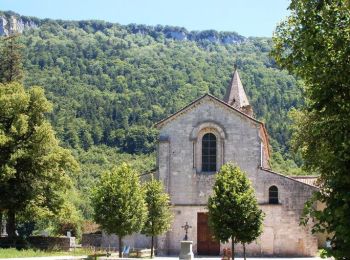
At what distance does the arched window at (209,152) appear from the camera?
43781 mm

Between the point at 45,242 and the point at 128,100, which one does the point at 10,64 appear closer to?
the point at 45,242

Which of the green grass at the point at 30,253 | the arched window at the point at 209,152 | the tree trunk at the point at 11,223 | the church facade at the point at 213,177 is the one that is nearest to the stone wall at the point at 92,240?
the green grass at the point at 30,253

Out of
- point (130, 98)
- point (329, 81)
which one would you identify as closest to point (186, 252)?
point (329, 81)

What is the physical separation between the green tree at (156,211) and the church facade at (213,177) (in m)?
3.65

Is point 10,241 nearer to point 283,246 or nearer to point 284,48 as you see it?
point 283,246

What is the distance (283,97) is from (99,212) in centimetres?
12841

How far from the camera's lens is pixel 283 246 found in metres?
41.4

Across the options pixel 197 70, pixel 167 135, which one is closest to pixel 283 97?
pixel 197 70

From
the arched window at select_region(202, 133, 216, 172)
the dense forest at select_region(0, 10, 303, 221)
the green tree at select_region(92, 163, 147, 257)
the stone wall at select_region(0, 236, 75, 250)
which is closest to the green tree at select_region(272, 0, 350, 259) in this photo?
the green tree at select_region(92, 163, 147, 257)

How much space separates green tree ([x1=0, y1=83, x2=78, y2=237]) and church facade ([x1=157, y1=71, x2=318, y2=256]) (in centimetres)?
790

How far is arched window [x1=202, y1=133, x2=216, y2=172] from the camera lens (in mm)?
43781

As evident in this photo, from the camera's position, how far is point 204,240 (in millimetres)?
42812

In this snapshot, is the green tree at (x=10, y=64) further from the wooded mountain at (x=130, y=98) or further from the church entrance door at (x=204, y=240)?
the wooded mountain at (x=130, y=98)

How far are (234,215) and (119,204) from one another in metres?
7.22
